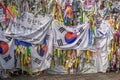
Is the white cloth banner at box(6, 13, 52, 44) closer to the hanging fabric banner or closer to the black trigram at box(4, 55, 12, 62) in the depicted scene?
the black trigram at box(4, 55, 12, 62)

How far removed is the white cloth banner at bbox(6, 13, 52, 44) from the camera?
864cm

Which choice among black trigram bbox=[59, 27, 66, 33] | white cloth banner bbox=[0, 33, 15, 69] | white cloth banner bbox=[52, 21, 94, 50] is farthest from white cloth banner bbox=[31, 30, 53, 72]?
white cloth banner bbox=[0, 33, 15, 69]

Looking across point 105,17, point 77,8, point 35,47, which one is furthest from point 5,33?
point 105,17

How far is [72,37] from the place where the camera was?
9297 mm

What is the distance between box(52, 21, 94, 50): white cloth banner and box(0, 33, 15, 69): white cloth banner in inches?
52.3

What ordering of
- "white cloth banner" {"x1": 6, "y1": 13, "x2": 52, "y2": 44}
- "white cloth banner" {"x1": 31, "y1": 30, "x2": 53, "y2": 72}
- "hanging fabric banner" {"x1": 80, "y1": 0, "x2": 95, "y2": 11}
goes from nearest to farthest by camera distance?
"white cloth banner" {"x1": 6, "y1": 13, "x2": 52, "y2": 44}
"white cloth banner" {"x1": 31, "y1": 30, "x2": 53, "y2": 72}
"hanging fabric banner" {"x1": 80, "y1": 0, "x2": 95, "y2": 11}

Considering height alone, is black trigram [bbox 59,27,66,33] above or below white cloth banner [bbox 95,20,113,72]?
above

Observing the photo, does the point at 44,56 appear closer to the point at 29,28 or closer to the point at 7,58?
the point at 29,28

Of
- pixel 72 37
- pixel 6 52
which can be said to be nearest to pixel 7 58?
pixel 6 52

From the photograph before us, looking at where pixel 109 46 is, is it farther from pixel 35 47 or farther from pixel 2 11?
pixel 2 11

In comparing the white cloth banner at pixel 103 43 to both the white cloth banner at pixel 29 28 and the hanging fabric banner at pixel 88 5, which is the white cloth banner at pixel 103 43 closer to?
the hanging fabric banner at pixel 88 5

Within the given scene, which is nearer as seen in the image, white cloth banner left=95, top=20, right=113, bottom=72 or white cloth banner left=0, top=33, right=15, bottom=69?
white cloth banner left=0, top=33, right=15, bottom=69

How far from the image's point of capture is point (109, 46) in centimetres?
960

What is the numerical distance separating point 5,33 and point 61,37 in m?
1.68
